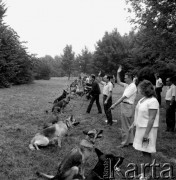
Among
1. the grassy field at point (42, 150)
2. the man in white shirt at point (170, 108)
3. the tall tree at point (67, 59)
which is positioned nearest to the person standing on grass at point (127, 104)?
the grassy field at point (42, 150)

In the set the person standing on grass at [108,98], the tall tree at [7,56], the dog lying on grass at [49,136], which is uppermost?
the tall tree at [7,56]

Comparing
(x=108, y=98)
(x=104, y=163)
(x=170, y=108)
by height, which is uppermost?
(x=108, y=98)

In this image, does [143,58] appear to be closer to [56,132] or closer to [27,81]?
[27,81]

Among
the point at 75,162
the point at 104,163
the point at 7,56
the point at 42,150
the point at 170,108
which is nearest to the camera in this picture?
the point at 104,163

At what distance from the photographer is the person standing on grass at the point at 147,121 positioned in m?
3.69

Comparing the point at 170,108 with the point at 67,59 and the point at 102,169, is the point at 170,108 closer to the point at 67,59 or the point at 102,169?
the point at 102,169

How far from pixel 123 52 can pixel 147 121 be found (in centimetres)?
4634

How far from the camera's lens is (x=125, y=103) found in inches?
235

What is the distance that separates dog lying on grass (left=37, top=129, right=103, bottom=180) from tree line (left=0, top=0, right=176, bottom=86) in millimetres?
5986

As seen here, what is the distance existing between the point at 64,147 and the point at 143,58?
2379cm

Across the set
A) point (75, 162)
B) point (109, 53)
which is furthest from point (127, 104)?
point (109, 53)

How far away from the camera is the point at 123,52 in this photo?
48.6m

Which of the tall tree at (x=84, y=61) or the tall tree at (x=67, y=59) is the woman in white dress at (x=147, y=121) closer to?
the tall tree at (x=67, y=59)

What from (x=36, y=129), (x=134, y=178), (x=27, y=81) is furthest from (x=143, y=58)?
(x=134, y=178)
